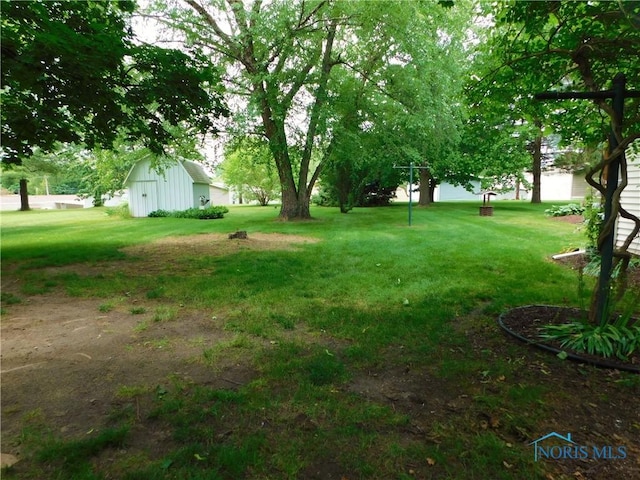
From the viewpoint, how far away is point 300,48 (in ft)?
39.0

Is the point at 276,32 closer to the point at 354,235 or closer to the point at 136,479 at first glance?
the point at 354,235

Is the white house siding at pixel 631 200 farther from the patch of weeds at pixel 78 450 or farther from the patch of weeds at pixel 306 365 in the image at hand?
the patch of weeds at pixel 78 450

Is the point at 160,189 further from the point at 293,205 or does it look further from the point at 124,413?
the point at 124,413

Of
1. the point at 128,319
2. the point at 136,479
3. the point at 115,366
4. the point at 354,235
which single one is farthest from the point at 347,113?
the point at 136,479

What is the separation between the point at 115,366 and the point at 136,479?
53.8 inches

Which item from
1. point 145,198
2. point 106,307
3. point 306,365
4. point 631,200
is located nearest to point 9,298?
point 106,307

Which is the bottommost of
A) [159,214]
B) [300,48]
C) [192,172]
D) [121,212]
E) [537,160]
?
[159,214]

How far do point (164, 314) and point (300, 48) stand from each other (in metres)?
10.7

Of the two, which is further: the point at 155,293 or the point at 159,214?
the point at 159,214

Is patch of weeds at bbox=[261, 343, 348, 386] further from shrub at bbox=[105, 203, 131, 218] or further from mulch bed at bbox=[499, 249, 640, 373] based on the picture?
shrub at bbox=[105, 203, 131, 218]

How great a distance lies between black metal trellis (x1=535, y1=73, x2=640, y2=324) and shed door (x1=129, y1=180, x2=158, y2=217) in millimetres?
21956

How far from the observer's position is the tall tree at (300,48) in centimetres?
1062

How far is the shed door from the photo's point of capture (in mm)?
21547

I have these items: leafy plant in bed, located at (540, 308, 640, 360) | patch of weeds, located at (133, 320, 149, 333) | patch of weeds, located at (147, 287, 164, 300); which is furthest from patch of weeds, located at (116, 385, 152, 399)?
leafy plant in bed, located at (540, 308, 640, 360)
